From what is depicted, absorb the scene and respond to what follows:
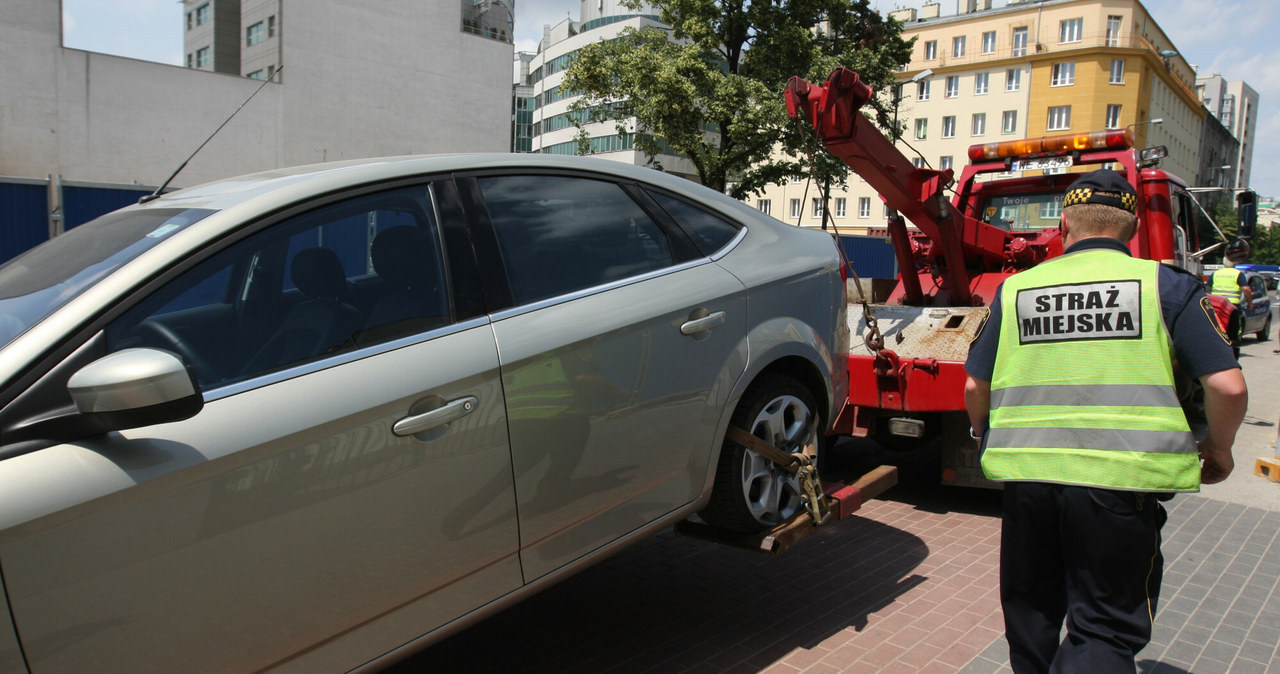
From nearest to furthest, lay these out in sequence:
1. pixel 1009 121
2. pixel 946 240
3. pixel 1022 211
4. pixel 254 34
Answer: pixel 946 240 → pixel 1022 211 → pixel 254 34 → pixel 1009 121

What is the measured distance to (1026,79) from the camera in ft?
188

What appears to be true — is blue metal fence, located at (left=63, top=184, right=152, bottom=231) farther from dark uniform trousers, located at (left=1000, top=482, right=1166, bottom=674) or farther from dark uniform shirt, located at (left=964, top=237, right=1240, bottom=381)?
dark uniform shirt, located at (left=964, top=237, right=1240, bottom=381)

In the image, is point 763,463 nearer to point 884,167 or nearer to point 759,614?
point 759,614

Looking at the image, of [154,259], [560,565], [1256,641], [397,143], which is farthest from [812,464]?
[397,143]

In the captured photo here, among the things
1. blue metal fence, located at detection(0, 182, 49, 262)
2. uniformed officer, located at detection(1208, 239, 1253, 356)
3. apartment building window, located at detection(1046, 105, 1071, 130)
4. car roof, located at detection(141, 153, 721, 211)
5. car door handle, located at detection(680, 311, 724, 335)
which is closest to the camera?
car roof, located at detection(141, 153, 721, 211)

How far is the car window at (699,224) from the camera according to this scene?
3.45 metres

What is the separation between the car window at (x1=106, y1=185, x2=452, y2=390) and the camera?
2107 mm

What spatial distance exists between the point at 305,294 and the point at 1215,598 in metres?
4.30

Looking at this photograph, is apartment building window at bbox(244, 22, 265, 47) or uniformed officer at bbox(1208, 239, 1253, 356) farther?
apartment building window at bbox(244, 22, 265, 47)

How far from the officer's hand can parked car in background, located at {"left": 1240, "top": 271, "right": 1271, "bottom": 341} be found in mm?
18091

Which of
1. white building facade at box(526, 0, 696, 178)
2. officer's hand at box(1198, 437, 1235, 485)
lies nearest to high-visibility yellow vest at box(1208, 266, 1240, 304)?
officer's hand at box(1198, 437, 1235, 485)

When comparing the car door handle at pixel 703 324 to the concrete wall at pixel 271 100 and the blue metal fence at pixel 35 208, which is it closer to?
the blue metal fence at pixel 35 208

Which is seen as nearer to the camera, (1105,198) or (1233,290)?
(1105,198)

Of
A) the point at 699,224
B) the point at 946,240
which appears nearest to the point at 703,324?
the point at 699,224
